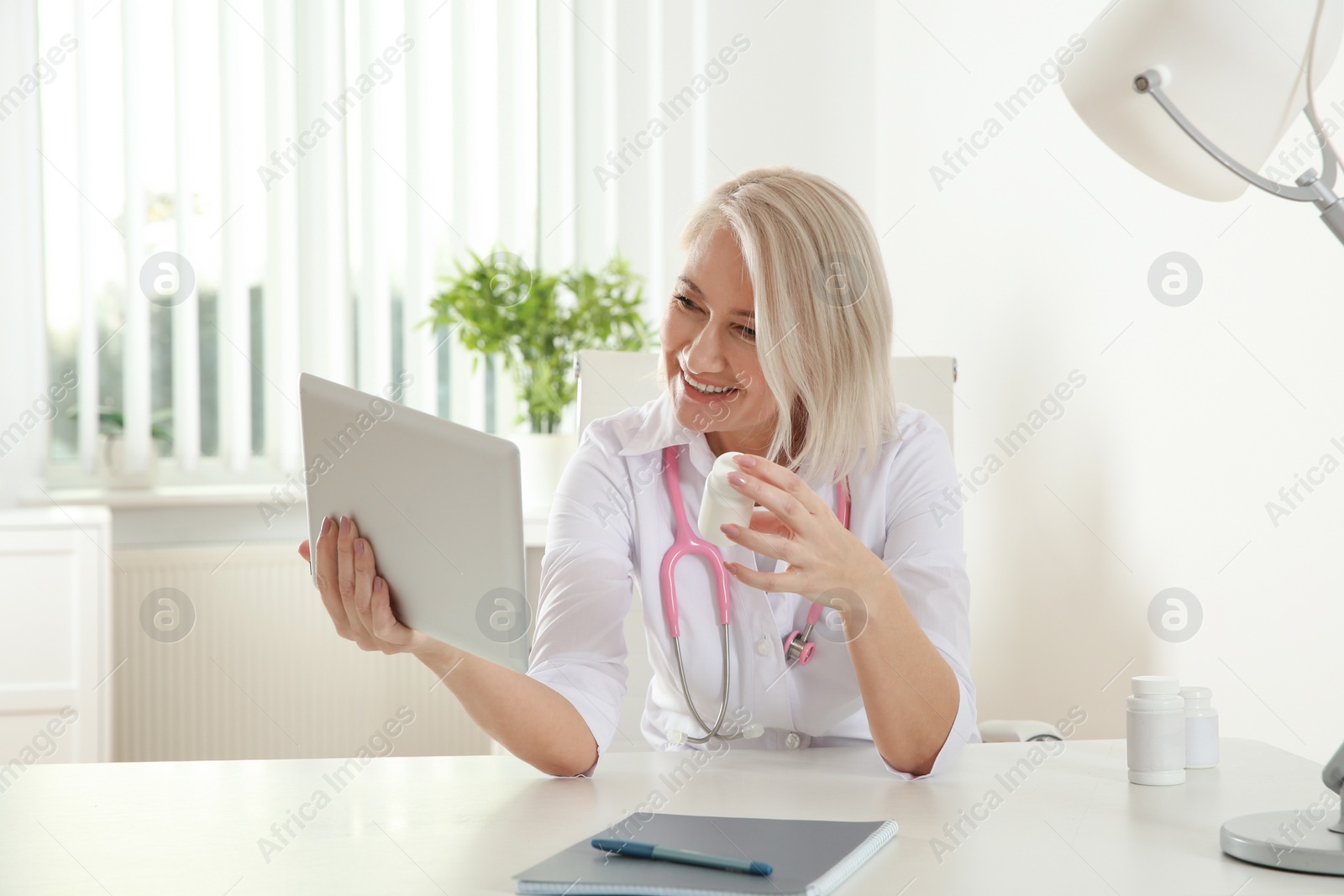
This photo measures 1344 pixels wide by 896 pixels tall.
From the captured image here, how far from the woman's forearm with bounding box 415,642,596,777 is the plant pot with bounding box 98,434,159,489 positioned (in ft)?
7.44

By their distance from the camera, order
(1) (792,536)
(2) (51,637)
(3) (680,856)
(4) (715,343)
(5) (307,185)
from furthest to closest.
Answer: (5) (307,185)
(2) (51,637)
(4) (715,343)
(1) (792,536)
(3) (680,856)

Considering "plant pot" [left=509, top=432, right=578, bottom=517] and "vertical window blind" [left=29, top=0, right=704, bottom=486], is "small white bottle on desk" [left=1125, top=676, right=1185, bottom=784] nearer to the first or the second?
"plant pot" [left=509, top=432, right=578, bottom=517]

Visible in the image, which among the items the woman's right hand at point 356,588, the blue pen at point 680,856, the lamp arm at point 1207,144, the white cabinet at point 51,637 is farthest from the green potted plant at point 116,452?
the lamp arm at point 1207,144

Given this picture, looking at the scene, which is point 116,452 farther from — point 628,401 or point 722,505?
point 722,505

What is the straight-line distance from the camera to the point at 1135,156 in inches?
34.8

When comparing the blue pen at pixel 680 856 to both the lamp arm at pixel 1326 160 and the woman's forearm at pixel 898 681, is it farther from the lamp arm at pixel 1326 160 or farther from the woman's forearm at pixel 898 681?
the lamp arm at pixel 1326 160

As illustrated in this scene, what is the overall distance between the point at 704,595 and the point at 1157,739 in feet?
1.67

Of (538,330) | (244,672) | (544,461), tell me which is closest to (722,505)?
(544,461)

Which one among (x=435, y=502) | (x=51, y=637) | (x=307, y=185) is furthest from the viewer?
(x=307, y=185)

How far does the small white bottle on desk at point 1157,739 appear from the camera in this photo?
1.01 meters

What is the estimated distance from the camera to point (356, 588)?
99 cm

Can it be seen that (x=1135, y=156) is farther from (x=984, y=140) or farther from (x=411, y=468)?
(x=984, y=140)

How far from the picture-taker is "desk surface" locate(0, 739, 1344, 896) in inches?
30.2

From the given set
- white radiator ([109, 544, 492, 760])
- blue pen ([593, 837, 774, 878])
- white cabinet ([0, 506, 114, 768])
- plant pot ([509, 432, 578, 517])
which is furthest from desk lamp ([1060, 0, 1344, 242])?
white radiator ([109, 544, 492, 760])
